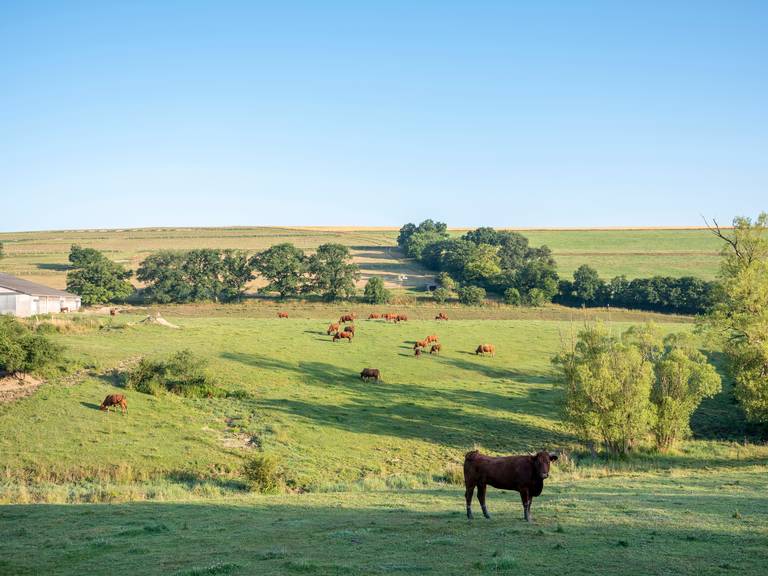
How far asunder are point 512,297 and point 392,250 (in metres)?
76.4

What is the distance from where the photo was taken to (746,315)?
138 ft

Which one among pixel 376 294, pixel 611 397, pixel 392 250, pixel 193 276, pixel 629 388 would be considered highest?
pixel 392 250

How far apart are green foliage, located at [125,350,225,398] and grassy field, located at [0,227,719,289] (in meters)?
77.0

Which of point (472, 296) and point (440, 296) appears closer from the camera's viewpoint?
point (472, 296)

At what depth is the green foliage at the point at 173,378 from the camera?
40.5m

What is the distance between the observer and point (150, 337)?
54719 millimetres

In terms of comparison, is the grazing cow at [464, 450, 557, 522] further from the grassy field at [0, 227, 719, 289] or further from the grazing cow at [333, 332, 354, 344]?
the grassy field at [0, 227, 719, 289]

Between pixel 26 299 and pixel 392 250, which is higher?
pixel 392 250

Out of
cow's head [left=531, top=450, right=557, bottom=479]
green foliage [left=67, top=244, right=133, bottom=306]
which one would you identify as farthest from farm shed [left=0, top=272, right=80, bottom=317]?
cow's head [left=531, top=450, right=557, bottom=479]

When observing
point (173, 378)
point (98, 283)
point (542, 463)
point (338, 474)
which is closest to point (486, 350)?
point (173, 378)

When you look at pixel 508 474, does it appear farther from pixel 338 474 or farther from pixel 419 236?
pixel 419 236

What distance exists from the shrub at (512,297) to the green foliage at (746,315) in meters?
56.5

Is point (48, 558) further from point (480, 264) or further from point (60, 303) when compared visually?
point (480, 264)

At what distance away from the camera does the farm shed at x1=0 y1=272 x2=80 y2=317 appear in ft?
223
